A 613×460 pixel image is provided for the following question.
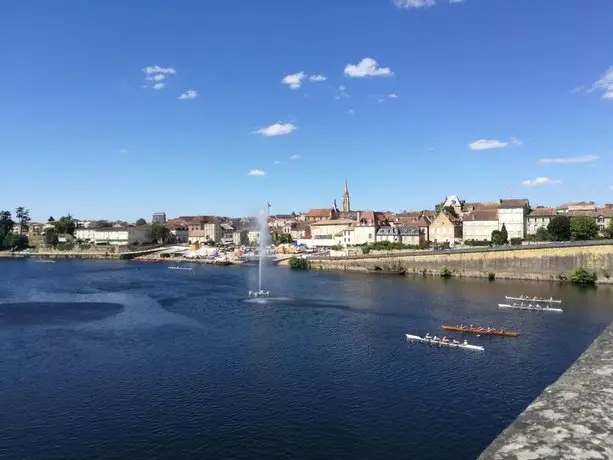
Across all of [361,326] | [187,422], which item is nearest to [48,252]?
[361,326]

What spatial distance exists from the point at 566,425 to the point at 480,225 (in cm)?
7457

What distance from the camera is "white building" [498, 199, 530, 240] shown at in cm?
7312

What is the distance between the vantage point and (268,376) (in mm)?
20797

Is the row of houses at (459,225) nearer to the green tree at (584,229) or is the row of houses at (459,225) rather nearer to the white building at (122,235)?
the green tree at (584,229)

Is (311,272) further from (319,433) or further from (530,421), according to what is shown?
(530,421)

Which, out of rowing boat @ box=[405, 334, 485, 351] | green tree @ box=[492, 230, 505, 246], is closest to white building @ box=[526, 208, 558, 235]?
green tree @ box=[492, 230, 505, 246]

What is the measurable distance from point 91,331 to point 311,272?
3795 centimetres

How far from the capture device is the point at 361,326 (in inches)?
1193

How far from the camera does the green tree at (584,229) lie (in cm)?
6198

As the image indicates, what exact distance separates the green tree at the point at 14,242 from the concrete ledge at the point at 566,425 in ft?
408

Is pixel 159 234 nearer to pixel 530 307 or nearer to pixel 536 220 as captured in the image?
pixel 536 220

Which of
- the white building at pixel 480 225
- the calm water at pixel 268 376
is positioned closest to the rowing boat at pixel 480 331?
the calm water at pixel 268 376

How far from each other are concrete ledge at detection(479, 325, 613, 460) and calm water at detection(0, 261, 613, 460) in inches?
382

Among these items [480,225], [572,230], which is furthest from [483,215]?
[572,230]
